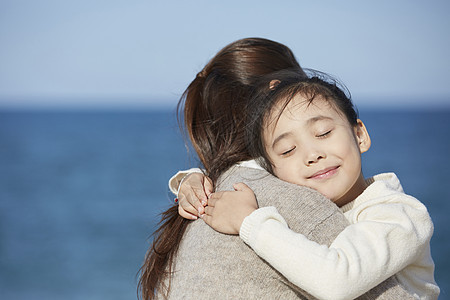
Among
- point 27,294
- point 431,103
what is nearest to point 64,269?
point 27,294

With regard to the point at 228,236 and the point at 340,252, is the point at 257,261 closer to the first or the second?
the point at 228,236

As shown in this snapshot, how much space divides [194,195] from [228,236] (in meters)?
0.30

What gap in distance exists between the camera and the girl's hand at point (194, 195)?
2.24m

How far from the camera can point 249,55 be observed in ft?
9.37

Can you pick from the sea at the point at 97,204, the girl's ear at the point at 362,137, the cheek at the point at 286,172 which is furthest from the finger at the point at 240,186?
the girl's ear at the point at 362,137

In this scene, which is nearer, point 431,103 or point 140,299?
point 140,299

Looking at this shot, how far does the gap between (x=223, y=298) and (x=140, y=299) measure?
2.31ft

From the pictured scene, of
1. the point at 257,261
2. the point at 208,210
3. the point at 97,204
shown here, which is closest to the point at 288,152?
the point at 208,210

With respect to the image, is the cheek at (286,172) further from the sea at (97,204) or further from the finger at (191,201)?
the sea at (97,204)

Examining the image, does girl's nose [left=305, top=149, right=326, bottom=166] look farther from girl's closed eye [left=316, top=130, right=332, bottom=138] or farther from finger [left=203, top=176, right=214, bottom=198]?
finger [left=203, top=176, right=214, bottom=198]

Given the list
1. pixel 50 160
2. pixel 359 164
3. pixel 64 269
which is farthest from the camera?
pixel 50 160

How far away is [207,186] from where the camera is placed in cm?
235

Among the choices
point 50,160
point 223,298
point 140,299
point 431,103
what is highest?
point 223,298

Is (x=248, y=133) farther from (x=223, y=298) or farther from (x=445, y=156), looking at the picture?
(x=445, y=156)
